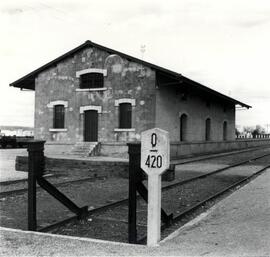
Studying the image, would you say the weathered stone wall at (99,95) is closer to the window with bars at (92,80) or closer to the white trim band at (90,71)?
the white trim band at (90,71)

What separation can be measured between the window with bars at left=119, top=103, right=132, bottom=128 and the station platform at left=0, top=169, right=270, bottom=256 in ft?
53.0

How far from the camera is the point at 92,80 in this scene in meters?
23.8

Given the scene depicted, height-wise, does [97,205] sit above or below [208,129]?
below

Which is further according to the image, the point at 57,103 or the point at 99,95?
the point at 57,103

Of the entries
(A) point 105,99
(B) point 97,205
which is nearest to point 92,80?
(A) point 105,99

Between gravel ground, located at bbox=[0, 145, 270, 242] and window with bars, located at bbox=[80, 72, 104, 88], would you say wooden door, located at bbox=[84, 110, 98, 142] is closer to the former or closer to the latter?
window with bars, located at bbox=[80, 72, 104, 88]

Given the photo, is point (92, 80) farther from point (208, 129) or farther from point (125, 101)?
point (208, 129)

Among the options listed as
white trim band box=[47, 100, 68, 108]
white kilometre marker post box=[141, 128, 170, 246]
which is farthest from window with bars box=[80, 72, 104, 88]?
white kilometre marker post box=[141, 128, 170, 246]

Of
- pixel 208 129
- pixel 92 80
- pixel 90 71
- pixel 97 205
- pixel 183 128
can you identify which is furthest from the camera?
pixel 208 129

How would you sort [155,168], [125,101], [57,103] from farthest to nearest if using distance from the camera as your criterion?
[57,103] → [125,101] → [155,168]

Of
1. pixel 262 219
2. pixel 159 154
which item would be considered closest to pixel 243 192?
pixel 262 219

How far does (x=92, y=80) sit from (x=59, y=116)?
10.3 ft

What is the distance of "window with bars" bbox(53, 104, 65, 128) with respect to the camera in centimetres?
2469

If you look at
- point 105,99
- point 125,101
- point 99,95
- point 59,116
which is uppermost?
point 99,95
